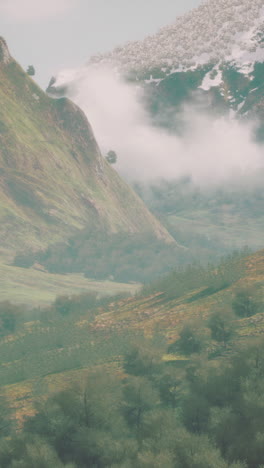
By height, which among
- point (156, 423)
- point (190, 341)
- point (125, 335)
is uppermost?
point (125, 335)

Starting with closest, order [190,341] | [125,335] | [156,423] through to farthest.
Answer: [156,423] < [190,341] < [125,335]

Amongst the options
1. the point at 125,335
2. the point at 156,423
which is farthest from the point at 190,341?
the point at 125,335

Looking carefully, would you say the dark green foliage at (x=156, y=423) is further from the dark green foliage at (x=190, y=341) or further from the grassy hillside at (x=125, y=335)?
the grassy hillside at (x=125, y=335)

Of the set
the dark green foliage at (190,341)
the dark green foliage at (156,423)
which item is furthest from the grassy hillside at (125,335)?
the dark green foliage at (156,423)

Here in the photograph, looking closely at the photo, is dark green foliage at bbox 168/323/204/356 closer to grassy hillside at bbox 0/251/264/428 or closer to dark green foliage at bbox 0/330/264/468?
grassy hillside at bbox 0/251/264/428

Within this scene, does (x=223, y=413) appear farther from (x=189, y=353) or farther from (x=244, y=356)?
(x=189, y=353)

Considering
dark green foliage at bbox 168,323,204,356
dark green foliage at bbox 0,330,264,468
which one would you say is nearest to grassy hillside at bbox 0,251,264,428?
dark green foliage at bbox 168,323,204,356

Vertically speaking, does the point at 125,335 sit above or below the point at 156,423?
above

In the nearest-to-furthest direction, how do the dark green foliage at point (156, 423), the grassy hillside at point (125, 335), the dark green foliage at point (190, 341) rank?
the dark green foliage at point (156, 423) → the dark green foliage at point (190, 341) → the grassy hillside at point (125, 335)

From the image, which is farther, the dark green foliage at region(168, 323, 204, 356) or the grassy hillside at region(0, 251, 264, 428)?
the grassy hillside at region(0, 251, 264, 428)

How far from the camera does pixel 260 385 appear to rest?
78.9m

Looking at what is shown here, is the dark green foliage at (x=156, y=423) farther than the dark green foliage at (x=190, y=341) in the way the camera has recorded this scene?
No

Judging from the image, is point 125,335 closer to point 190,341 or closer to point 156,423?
Result: point 190,341

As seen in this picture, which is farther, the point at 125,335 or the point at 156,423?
the point at 125,335
